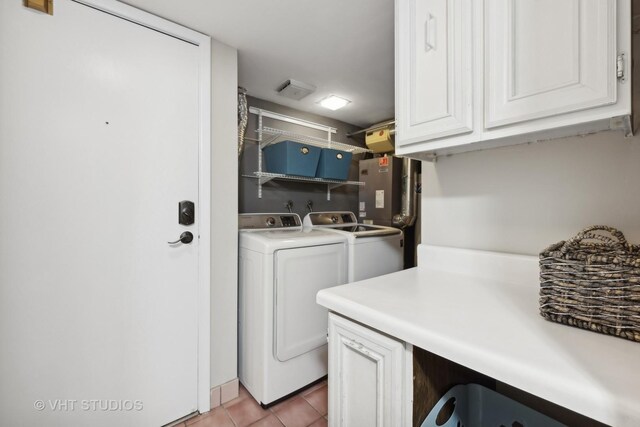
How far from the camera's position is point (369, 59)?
1916 mm

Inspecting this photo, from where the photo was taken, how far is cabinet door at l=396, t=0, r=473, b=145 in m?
0.95

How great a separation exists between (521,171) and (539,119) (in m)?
0.36

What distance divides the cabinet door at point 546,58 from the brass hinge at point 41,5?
1861 millimetres

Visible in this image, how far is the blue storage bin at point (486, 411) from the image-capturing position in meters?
1.01

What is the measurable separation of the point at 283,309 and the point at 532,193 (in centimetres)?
142

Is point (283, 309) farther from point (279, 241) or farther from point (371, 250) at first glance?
point (371, 250)

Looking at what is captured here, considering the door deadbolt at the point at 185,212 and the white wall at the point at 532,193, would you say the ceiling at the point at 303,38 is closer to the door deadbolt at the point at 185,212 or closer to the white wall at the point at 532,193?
the white wall at the point at 532,193

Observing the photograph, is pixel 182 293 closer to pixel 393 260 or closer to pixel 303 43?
pixel 393 260

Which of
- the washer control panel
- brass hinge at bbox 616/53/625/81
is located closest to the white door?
the washer control panel

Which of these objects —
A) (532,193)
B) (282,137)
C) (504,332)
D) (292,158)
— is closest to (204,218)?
(292,158)

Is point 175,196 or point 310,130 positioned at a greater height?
point 310,130

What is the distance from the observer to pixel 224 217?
1.74 m

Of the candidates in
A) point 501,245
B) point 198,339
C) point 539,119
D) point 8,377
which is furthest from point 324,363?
point 539,119

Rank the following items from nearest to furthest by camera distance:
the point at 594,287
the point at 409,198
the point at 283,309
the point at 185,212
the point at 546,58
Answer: the point at 594,287, the point at 546,58, the point at 185,212, the point at 283,309, the point at 409,198
